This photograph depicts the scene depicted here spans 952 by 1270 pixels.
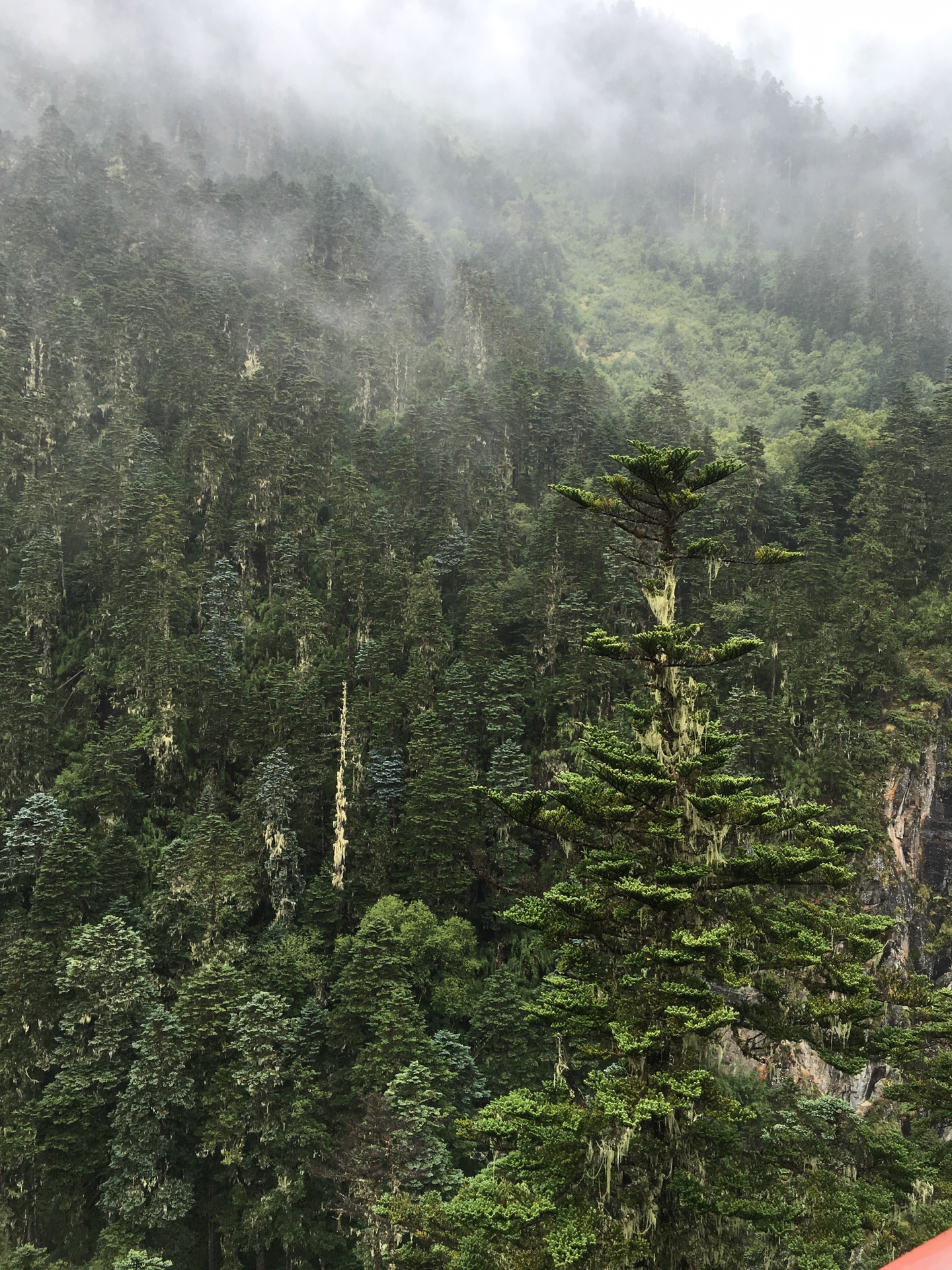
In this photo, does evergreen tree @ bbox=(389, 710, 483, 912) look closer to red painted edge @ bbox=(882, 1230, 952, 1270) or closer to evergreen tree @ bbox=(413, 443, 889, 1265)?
evergreen tree @ bbox=(413, 443, 889, 1265)

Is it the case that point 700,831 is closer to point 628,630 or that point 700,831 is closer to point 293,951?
point 293,951

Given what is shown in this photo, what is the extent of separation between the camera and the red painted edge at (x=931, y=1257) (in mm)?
1435

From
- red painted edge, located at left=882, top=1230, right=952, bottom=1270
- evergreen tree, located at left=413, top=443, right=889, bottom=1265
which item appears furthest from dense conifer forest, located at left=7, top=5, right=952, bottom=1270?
red painted edge, located at left=882, top=1230, right=952, bottom=1270

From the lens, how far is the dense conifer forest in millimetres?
11547

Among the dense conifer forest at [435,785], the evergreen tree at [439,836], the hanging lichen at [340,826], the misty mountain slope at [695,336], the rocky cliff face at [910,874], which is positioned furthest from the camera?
the misty mountain slope at [695,336]

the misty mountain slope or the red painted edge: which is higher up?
the misty mountain slope

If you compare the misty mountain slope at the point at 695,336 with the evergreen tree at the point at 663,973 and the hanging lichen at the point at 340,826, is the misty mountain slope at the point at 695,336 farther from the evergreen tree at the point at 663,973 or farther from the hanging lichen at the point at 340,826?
the evergreen tree at the point at 663,973

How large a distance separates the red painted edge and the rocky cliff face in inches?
1205

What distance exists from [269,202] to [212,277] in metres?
22.8

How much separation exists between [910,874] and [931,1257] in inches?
1445

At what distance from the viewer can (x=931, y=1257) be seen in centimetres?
150

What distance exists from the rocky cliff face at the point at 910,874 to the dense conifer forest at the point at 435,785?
0.64 ft

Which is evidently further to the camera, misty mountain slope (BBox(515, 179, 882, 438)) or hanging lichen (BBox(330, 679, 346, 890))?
misty mountain slope (BBox(515, 179, 882, 438))

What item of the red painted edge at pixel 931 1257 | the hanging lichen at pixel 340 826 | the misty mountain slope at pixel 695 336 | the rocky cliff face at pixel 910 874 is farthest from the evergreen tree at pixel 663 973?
the misty mountain slope at pixel 695 336
